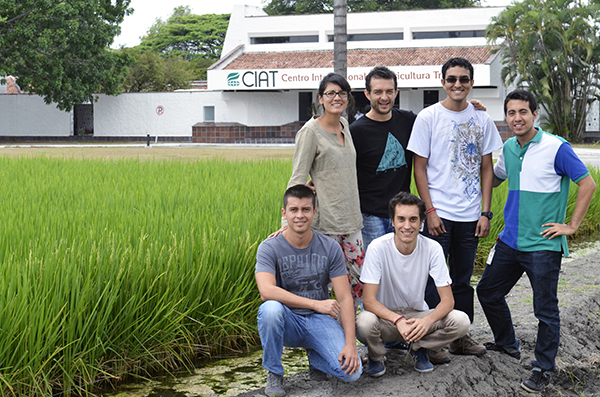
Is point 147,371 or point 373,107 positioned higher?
point 373,107

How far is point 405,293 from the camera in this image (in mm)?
3340

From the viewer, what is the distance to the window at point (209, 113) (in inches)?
1316

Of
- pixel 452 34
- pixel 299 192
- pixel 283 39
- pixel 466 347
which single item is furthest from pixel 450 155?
pixel 283 39

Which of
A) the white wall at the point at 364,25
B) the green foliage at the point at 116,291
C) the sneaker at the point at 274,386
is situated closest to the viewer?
the green foliage at the point at 116,291

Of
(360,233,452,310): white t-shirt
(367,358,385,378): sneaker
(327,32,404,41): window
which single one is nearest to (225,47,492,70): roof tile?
(327,32,404,41): window

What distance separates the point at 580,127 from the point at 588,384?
90.1 ft

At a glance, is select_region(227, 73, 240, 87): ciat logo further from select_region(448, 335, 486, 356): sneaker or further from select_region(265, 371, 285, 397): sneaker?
select_region(265, 371, 285, 397): sneaker

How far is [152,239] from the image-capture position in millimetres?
4195

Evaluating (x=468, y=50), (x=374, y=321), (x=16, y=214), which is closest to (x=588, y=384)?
(x=374, y=321)

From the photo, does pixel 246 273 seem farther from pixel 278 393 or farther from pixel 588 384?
pixel 588 384

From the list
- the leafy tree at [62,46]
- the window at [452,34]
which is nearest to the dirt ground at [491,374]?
the leafy tree at [62,46]

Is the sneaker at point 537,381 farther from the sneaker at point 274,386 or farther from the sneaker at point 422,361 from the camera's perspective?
the sneaker at point 274,386

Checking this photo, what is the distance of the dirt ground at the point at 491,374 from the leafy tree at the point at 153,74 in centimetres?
3516

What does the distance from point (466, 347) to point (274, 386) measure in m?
1.13
